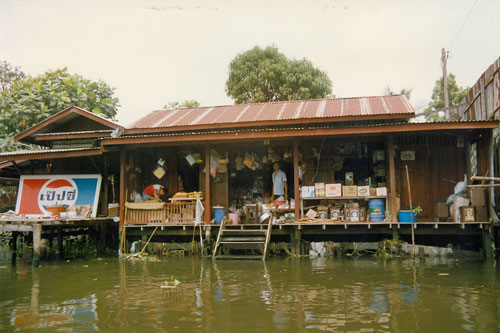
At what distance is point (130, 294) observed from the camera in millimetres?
6785

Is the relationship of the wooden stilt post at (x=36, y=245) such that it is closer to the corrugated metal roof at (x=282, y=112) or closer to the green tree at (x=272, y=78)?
the corrugated metal roof at (x=282, y=112)

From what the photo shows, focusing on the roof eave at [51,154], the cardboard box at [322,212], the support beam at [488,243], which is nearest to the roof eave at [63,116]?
the roof eave at [51,154]

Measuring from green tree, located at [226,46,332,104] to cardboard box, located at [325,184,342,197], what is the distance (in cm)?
1431

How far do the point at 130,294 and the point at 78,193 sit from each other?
7.65m

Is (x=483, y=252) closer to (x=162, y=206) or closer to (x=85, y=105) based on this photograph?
(x=162, y=206)

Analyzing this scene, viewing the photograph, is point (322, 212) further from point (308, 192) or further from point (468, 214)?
point (468, 214)

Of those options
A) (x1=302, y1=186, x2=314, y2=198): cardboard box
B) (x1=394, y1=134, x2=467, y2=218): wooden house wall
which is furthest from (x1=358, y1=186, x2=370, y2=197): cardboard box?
(x1=394, y1=134, x2=467, y2=218): wooden house wall

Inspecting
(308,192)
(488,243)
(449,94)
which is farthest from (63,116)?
(449,94)

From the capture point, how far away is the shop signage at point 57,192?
43.9 feet

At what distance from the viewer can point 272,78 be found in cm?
2591

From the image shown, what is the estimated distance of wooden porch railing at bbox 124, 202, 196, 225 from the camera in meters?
12.2

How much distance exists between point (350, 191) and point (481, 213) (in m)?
3.14

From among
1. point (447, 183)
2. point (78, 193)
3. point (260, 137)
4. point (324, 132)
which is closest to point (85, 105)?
point (78, 193)

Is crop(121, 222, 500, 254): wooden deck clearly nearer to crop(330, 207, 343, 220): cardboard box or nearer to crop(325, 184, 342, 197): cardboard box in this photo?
crop(330, 207, 343, 220): cardboard box
